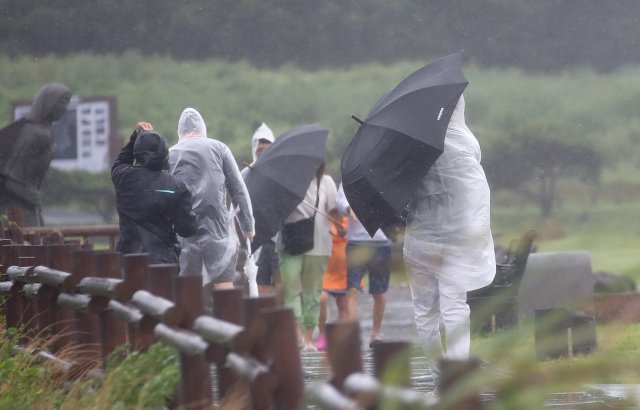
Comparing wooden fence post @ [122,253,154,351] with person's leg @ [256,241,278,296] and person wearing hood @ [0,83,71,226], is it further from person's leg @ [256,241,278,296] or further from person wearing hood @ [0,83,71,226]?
person wearing hood @ [0,83,71,226]

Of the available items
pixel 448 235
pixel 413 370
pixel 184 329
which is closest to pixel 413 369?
pixel 413 370

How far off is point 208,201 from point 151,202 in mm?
944

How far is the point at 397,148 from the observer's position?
6812 mm

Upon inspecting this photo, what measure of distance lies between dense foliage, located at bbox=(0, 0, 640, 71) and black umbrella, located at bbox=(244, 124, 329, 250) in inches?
847

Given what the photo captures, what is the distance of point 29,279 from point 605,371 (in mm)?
4649

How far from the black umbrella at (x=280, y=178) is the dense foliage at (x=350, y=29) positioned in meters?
21.5

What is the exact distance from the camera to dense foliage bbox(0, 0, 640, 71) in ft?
107

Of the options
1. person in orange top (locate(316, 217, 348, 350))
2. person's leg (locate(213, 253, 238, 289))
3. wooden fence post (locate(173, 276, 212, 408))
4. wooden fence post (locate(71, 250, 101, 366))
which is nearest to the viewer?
wooden fence post (locate(173, 276, 212, 408))

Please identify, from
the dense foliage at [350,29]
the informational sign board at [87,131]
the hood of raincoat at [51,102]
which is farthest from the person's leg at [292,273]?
the dense foliage at [350,29]

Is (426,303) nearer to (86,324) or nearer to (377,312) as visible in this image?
(86,324)

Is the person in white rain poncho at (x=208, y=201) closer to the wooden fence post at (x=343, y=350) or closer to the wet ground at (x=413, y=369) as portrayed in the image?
the wet ground at (x=413, y=369)

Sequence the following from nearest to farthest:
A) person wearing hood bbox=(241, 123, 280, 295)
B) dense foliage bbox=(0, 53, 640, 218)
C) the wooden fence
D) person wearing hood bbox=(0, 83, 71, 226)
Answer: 1. the wooden fence
2. person wearing hood bbox=(241, 123, 280, 295)
3. person wearing hood bbox=(0, 83, 71, 226)
4. dense foliage bbox=(0, 53, 640, 218)

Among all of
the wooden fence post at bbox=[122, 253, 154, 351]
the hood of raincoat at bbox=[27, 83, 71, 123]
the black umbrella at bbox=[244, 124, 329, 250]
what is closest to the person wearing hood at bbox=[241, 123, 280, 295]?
the black umbrella at bbox=[244, 124, 329, 250]

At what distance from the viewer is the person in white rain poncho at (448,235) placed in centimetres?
662
